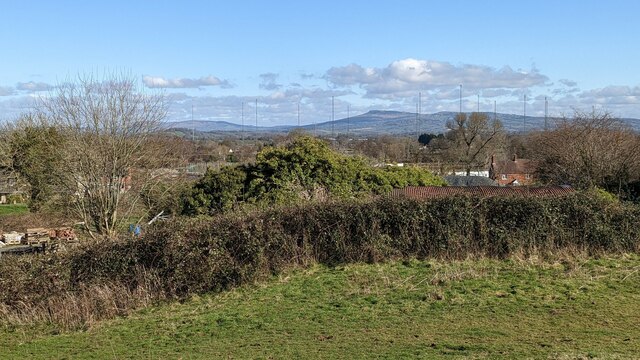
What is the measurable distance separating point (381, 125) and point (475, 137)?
267 ft

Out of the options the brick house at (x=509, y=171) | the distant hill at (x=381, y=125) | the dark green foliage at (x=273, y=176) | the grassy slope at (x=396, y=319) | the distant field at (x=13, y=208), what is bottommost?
the distant field at (x=13, y=208)

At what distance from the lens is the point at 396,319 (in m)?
8.59

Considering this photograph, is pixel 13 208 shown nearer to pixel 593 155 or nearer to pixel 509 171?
pixel 593 155

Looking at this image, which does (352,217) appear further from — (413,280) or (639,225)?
(639,225)

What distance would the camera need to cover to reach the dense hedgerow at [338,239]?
1134 centimetres

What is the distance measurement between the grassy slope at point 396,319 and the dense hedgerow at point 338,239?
634 mm

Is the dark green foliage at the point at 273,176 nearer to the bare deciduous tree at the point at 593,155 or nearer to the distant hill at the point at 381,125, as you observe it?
the bare deciduous tree at the point at 593,155

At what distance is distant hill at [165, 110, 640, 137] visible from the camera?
98.4m

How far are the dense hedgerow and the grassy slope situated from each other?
634 millimetres

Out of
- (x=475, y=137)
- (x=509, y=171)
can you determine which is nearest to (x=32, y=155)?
(x=509, y=171)

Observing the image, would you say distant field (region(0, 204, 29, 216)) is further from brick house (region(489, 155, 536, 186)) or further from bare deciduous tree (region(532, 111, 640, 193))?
brick house (region(489, 155, 536, 186))

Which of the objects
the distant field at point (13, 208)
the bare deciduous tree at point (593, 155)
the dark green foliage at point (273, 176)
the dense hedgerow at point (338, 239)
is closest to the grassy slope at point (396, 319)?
the dense hedgerow at point (338, 239)

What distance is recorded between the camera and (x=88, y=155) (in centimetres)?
2100

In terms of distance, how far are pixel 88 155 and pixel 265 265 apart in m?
11.6
